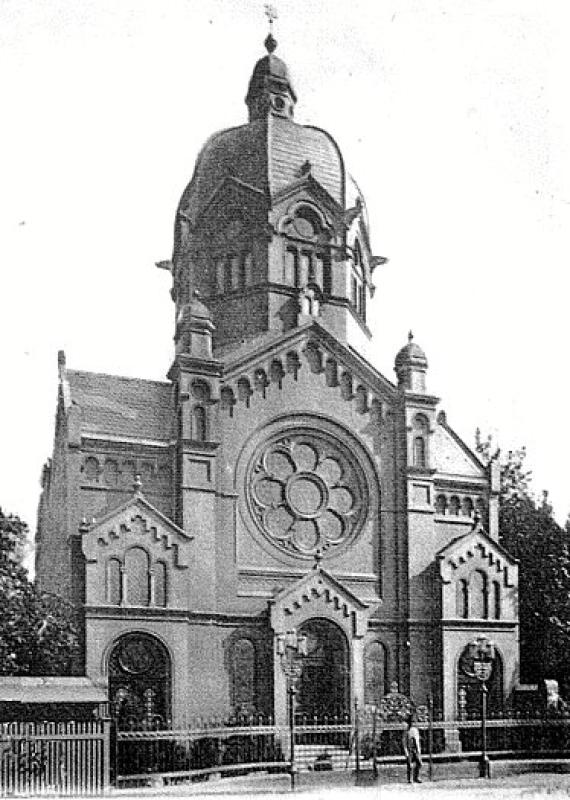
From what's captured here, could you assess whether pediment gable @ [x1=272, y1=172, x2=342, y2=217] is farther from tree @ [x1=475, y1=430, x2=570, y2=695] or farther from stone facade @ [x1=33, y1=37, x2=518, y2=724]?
tree @ [x1=475, y1=430, x2=570, y2=695]

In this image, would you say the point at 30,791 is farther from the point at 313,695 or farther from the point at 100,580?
the point at 313,695

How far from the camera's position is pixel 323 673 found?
36.8m

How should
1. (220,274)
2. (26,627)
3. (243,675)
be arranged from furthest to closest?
(220,274) < (243,675) < (26,627)

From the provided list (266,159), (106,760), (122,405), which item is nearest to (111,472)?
(122,405)

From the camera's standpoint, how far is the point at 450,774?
3125 cm

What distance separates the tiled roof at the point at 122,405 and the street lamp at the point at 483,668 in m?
12.0

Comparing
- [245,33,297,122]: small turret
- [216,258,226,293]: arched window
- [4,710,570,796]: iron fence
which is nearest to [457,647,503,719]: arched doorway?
[4,710,570,796]: iron fence

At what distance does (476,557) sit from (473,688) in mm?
4337

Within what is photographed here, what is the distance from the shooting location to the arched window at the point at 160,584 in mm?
34406

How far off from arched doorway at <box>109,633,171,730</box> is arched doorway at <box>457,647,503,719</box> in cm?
1014

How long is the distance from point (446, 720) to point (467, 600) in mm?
4140

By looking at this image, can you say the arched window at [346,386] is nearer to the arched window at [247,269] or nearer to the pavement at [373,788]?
the arched window at [247,269]

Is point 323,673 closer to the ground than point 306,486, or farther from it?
closer to the ground

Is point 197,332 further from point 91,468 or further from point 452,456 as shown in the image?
point 452,456
